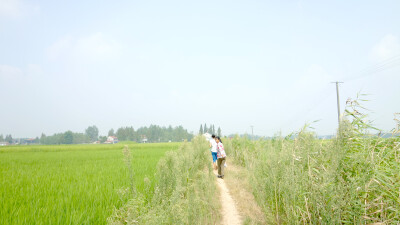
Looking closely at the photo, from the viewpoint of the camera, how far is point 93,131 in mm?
133625

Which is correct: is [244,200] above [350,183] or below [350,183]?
below

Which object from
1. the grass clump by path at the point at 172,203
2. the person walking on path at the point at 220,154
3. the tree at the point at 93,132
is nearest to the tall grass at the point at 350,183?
the grass clump by path at the point at 172,203

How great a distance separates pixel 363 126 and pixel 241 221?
314 cm

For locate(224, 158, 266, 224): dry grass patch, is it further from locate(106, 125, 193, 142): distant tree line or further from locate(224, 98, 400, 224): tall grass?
locate(106, 125, 193, 142): distant tree line

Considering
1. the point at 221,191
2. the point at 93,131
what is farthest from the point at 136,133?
the point at 221,191

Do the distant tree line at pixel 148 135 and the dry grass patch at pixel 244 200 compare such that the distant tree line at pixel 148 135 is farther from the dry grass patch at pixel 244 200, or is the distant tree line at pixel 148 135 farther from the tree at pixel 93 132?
the dry grass patch at pixel 244 200

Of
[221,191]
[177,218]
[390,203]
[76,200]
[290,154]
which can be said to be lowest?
[221,191]

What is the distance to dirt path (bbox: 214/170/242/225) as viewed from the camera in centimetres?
516

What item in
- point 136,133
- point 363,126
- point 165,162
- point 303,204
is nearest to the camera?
point 303,204

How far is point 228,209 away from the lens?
235 inches

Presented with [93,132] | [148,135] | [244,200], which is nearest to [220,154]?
[244,200]

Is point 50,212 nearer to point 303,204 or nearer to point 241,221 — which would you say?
point 241,221

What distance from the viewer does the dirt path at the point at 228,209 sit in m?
5.16

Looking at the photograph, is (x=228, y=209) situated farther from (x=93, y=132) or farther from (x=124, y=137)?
Answer: (x=93, y=132)
